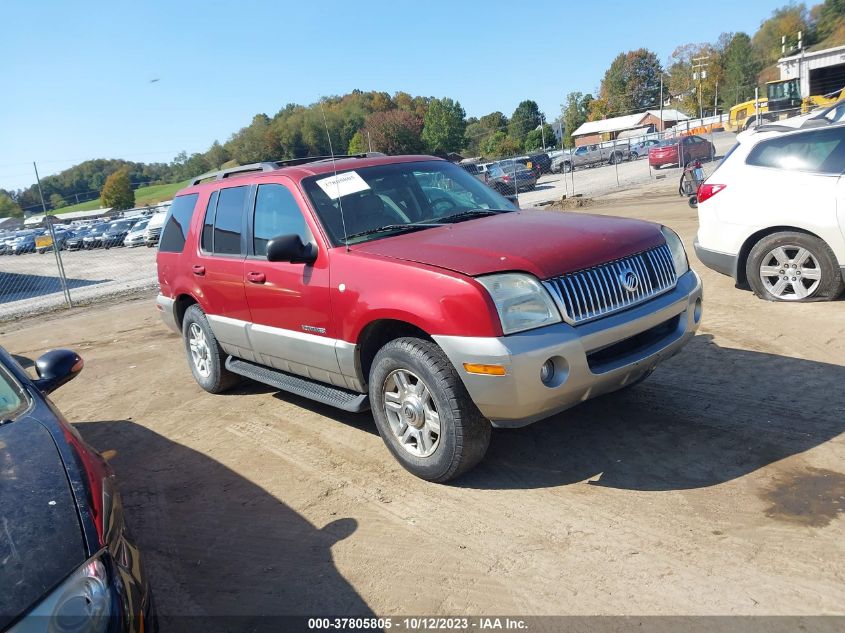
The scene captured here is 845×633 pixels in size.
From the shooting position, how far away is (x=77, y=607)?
6.60ft

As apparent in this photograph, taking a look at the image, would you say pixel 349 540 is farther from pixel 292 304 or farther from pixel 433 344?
pixel 292 304

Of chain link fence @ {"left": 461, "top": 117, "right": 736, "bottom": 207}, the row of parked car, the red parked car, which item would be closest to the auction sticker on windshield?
chain link fence @ {"left": 461, "top": 117, "right": 736, "bottom": 207}

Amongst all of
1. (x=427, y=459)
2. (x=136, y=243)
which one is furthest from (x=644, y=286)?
(x=136, y=243)

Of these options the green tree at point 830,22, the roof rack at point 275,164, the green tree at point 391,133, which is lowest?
the roof rack at point 275,164

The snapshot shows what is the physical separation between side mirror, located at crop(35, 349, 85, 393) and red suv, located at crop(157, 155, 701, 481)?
4.22 ft

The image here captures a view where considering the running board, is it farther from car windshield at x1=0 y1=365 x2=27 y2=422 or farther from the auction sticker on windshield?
car windshield at x1=0 y1=365 x2=27 y2=422

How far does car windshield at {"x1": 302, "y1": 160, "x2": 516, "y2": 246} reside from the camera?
14.6 feet

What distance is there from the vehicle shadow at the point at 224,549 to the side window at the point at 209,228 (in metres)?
1.76

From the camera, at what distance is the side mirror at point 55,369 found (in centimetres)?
353

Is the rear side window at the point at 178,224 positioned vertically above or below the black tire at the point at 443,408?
above

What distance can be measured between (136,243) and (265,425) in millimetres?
31600

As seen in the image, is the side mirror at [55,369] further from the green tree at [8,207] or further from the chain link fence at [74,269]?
the green tree at [8,207]

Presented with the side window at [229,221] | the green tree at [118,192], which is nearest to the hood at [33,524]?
the side window at [229,221]

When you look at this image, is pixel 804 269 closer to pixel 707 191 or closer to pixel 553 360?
pixel 707 191
